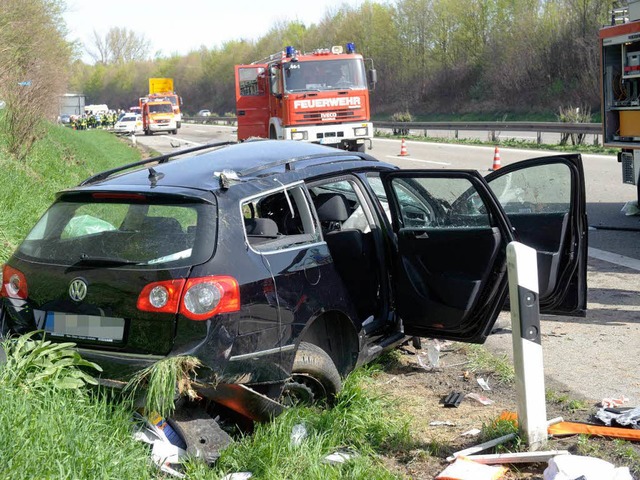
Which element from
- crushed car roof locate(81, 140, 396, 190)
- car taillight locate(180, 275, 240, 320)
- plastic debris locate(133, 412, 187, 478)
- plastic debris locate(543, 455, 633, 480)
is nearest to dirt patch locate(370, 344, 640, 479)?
plastic debris locate(543, 455, 633, 480)

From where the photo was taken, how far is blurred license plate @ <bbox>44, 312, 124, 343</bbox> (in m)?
4.06

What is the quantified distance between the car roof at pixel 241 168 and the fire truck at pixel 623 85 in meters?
6.84

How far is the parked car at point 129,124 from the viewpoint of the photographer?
182 ft

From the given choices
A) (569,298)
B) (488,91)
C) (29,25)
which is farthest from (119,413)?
(488,91)

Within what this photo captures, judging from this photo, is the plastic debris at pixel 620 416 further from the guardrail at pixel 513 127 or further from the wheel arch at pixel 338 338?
the guardrail at pixel 513 127

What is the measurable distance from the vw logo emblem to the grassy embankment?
34 cm

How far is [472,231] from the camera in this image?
4746mm

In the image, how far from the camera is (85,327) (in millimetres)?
4133

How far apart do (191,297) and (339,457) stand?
1.11 metres

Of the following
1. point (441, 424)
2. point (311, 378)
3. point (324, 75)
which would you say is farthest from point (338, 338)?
point (324, 75)

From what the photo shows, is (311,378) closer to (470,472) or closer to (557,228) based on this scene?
(470,472)

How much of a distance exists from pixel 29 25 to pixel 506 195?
678 inches

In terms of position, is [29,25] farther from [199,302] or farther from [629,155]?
[199,302]

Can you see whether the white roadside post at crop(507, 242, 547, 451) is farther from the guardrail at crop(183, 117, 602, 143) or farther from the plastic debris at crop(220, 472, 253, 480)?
the guardrail at crop(183, 117, 602, 143)
